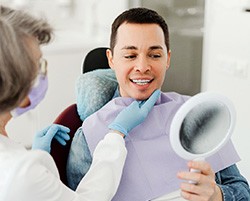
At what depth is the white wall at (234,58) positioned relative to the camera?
278cm

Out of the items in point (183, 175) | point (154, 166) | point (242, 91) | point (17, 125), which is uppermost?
point (183, 175)

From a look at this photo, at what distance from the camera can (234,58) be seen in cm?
286

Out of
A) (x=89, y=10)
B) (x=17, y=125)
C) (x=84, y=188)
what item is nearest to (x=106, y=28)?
(x=89, y=10)

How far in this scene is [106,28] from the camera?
3.78 m

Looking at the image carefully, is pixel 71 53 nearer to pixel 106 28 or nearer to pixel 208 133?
pixel 106 28

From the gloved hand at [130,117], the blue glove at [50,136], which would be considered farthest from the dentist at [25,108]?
the blue glove at [50,136]

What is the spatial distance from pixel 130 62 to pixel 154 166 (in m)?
0.34

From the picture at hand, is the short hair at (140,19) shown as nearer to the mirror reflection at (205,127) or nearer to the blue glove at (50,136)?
the blue glove at (50,136)

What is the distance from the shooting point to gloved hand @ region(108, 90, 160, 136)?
135 centimetres

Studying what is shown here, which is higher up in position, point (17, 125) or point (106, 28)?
point (106, 28)

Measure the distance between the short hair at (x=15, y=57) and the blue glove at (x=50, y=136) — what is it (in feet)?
1.44

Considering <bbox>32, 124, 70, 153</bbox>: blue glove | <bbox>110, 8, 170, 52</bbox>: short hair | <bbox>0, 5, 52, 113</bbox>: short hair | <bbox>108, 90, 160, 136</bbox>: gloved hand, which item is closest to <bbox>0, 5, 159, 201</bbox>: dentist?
<bbox>0, 5, 52, 113</bbox>: short hair

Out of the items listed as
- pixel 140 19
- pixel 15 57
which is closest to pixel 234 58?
pixel 140 19

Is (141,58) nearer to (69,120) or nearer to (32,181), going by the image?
(69,120)
